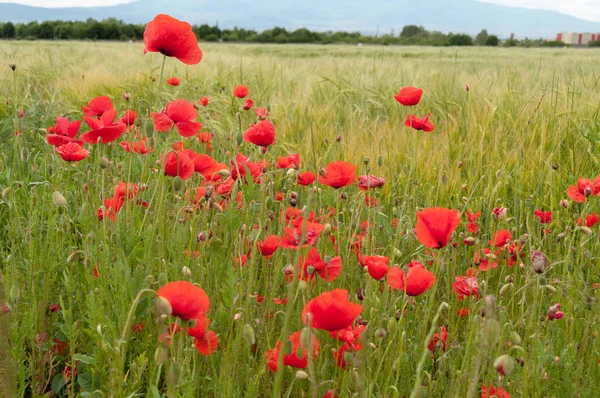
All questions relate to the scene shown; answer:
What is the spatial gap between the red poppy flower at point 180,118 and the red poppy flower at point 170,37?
12cm

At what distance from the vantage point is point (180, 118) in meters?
1.47

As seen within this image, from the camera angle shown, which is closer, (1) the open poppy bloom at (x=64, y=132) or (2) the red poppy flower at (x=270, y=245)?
(2) the red poppy flower at (x=270, y=245)

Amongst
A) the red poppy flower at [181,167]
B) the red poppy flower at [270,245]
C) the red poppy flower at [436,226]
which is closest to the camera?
the red poppy flower at [436,226]

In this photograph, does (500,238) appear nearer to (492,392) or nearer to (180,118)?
(492,392)

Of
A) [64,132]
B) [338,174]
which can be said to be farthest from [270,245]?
[64,132]

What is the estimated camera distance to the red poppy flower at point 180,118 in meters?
1.46

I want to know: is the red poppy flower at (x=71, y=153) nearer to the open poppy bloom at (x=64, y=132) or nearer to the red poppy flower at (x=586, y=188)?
the open poppy bloom at (x=64, y=132)

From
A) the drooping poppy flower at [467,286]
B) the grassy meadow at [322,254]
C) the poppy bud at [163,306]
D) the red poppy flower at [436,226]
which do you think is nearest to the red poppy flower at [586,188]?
the grassy meadow at [322,254]

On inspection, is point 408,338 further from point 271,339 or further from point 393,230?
point 393,230

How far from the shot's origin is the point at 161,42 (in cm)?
151

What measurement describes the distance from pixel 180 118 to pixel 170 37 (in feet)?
0.74

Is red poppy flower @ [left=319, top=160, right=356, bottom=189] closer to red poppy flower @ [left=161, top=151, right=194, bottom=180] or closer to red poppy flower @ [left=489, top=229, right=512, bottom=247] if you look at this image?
red poppy flower @ [left=161, top=151, right=194, bottom=180]

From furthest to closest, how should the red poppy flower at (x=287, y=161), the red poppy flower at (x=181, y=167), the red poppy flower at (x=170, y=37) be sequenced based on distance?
the red poppy flower at (x=287, y=161) < the red poppy flower at (x=170, y=37) < the red poppy flower at (x=181, y=167)

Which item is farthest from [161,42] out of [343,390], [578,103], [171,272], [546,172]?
[578,103]
